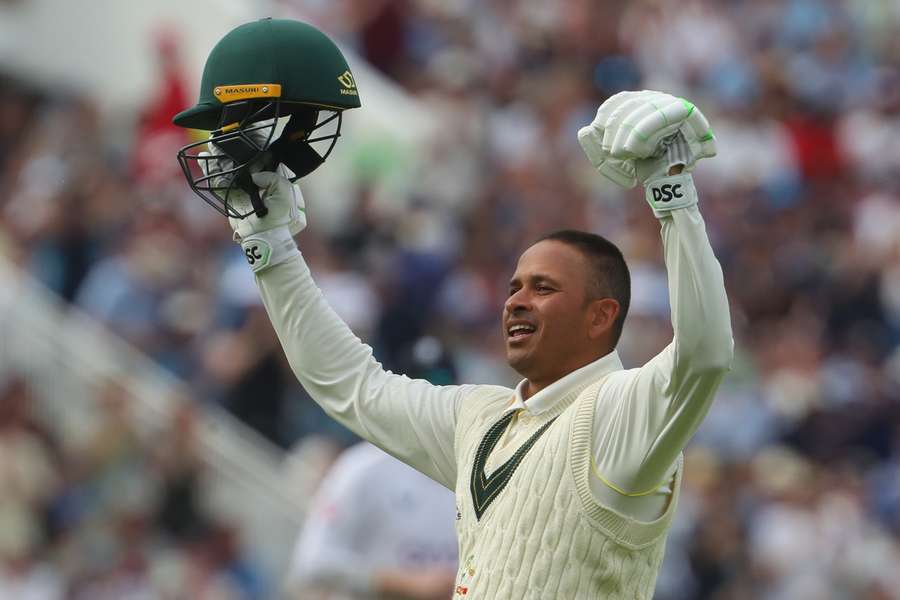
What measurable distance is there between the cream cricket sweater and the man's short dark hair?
0.16 meters

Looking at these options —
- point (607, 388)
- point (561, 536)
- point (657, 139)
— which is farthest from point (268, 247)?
point (657, 139)

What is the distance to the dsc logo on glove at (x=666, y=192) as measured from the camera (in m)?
4.24

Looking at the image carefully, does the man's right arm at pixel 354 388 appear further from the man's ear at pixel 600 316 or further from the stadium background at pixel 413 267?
the stadium background at pixel 413 267

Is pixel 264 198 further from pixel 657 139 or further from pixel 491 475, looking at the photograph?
pixel 657 139

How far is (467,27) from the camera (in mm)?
14992

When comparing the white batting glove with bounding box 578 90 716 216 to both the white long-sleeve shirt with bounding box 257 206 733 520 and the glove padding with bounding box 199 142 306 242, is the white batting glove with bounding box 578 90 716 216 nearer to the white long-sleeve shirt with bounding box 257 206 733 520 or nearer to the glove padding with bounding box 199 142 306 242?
the white long-sleeve shirt with bounding box 257 206 733 520

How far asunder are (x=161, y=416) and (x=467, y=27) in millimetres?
5245

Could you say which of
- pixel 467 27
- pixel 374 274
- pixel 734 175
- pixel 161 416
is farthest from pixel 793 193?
pixel 161 416

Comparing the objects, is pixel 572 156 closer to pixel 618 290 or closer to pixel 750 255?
pixel 750 255

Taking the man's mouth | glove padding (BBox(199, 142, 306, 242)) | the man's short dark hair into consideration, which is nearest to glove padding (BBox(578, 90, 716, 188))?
the man's short dark hair

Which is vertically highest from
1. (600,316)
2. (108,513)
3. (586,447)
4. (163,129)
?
(163,129)

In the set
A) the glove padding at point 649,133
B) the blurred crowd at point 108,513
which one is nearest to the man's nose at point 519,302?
the glove padding at point 649,133

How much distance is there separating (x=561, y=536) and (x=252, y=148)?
4.36 ft

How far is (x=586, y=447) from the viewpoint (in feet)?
14.7
